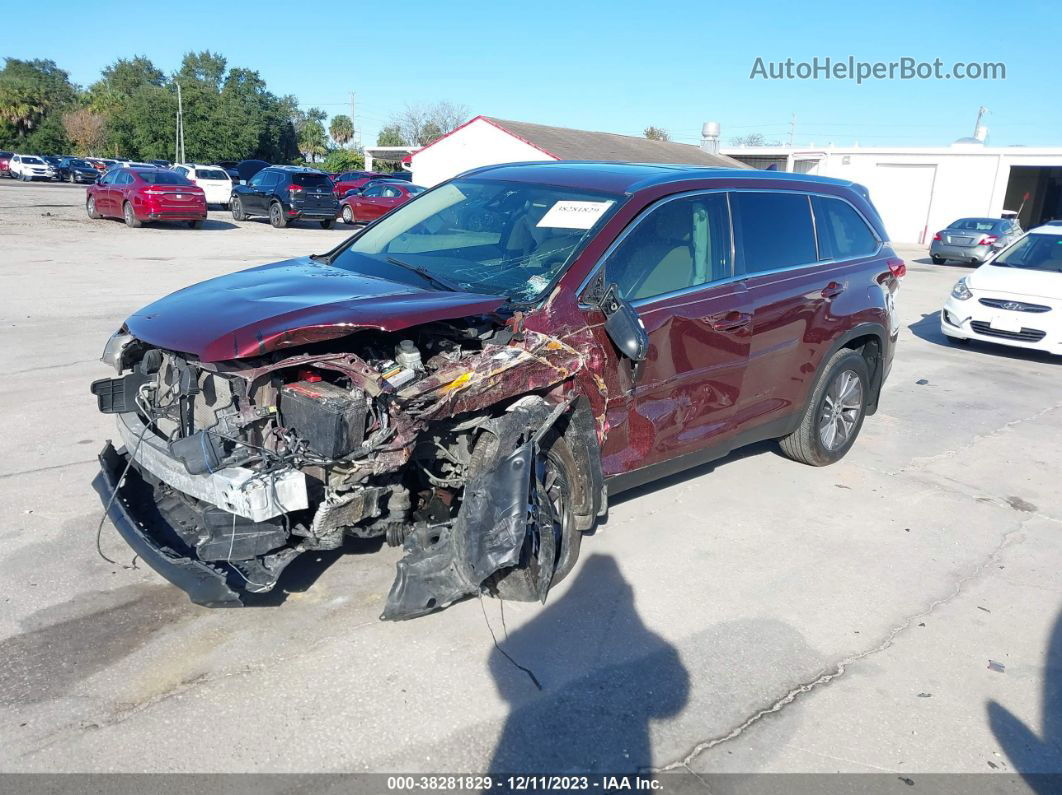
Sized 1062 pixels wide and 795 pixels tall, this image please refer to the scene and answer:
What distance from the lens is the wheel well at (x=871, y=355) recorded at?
20.2 feet

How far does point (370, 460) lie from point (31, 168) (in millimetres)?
54674

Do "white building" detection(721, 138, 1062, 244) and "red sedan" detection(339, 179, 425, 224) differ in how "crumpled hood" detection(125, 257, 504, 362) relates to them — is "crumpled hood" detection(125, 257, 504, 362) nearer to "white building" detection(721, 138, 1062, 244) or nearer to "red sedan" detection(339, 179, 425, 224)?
"red sedan" detection(339, 179, 425, 224)

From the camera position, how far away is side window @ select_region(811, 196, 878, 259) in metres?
5.70

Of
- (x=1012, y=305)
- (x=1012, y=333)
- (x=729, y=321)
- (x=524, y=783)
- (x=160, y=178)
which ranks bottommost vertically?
(x=524, y=783)

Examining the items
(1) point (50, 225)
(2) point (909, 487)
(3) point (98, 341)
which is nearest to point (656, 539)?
(2) point (909, 487)

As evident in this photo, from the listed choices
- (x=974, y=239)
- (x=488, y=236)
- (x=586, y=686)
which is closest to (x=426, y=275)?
(x=488, y=236)

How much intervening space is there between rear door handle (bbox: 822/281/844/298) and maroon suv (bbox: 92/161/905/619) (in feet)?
0.09

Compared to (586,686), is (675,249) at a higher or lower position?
higher

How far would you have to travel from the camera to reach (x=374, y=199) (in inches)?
1058

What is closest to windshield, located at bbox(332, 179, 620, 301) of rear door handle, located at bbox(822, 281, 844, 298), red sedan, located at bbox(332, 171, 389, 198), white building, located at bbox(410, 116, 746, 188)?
rear door handle, located at bbox(822, 281, 844, 298)

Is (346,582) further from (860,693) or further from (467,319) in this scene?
(860,693)

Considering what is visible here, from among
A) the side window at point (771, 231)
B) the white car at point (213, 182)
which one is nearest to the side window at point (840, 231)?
the side window at point (771, 231)

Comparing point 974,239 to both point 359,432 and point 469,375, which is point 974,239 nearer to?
point 469,375

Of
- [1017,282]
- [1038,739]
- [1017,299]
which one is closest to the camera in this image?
[1038,739]
